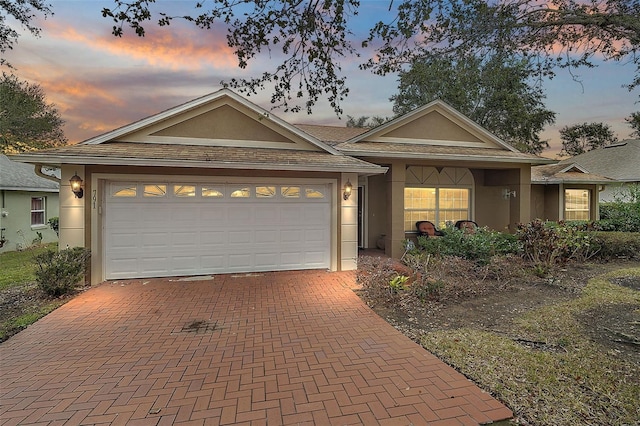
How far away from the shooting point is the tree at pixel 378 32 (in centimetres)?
426

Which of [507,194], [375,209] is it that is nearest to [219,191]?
[375,209]

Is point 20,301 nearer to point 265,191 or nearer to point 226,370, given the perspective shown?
point 265,191

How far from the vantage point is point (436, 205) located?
1238 cm

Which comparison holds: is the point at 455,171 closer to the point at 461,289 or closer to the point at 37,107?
the point at 461,289

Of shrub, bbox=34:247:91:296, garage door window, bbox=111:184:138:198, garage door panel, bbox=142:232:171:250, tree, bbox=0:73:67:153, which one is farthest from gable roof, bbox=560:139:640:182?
tree, bbox=0:73:67:153

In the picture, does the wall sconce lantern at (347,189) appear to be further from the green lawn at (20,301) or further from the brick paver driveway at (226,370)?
the green lawn at (20,301)

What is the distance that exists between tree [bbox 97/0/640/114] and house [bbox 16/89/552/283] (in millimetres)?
2055

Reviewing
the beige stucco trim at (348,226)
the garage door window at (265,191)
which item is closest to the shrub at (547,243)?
the beige stucco trim at (348,226)

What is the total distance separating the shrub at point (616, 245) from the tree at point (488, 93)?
16.0ft

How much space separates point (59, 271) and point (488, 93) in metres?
20.5

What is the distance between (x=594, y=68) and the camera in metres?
6.45

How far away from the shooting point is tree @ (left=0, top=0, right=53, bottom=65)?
29.4 feet

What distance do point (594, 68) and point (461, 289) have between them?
16.8 feet

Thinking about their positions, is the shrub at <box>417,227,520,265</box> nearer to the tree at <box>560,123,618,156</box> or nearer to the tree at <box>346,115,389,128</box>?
the tree at <box>346,115,389,128</box>
